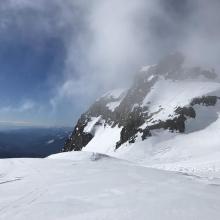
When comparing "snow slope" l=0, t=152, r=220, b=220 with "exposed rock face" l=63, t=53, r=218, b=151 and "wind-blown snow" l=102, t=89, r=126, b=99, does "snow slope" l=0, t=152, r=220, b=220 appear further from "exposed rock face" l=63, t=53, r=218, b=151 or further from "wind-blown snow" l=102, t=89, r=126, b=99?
"wind-blown snow" l=102, t=89, r=126, b=99

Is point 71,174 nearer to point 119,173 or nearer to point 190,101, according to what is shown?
point 119,173

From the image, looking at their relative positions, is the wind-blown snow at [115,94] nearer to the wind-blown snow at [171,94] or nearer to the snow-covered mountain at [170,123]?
the snow-covered mountain at [170,123]

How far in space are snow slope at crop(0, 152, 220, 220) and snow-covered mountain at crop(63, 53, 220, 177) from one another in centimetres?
1056

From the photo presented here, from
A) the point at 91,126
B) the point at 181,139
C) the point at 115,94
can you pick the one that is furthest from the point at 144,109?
the point at 115,94

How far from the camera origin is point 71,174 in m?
17.6

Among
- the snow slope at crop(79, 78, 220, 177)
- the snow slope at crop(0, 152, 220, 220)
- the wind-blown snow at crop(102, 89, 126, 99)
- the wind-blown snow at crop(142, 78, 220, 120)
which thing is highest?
the wind-blown snow at crop(102, 89, 126, 99)

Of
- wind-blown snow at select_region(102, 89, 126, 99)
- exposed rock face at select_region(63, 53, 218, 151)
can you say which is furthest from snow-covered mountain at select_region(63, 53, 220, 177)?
wind-blown snow at select_region(102, 89, 126, 99)

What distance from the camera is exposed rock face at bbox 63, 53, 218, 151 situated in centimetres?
6412

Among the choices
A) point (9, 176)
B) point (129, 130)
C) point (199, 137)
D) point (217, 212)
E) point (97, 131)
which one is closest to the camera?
point (217, 212)

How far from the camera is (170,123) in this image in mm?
62469

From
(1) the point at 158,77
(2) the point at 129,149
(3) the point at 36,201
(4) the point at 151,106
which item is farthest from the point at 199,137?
(1) the point at 158,77

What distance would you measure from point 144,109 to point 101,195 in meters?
73.6

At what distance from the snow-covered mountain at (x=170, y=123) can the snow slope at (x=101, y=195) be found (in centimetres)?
1056

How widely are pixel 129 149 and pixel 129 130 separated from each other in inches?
665
